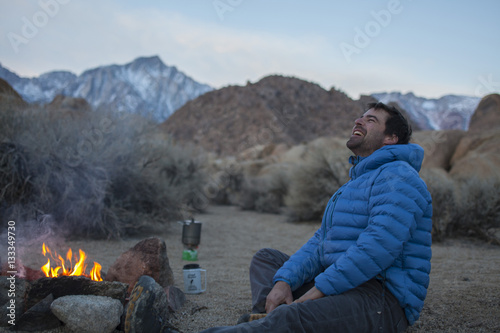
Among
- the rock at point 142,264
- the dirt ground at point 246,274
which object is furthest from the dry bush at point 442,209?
the rock at point 142,264

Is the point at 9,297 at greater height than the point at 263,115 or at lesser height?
lesser

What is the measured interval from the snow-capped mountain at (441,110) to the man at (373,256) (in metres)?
23.0

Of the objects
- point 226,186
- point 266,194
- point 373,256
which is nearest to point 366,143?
point 373,256

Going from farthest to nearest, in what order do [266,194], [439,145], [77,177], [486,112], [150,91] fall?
[150,91] < [486,112] < [439,145] < [266,194] < [77,177]

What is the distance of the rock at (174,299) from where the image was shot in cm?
323

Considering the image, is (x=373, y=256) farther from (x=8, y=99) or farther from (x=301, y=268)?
(x=8, y=99)

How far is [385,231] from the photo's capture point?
2180 millimetres

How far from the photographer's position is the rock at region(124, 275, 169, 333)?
2.54 metres

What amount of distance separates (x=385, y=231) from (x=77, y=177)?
19.4 ft

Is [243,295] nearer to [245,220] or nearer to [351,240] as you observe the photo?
[351,240]

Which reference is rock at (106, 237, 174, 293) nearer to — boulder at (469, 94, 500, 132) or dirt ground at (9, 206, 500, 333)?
dirt ground at (9, 206, 500, 333)

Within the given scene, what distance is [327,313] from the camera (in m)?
2.15

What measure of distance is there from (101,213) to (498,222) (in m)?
7.26

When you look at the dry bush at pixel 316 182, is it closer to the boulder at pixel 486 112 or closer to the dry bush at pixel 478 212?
the dry bush at pixel 478 212
